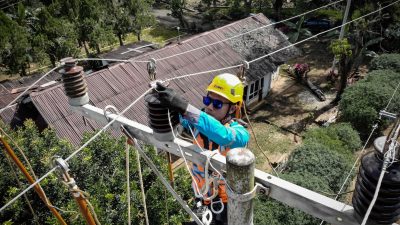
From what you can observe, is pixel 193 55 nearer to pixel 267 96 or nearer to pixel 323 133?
pixel 267 96

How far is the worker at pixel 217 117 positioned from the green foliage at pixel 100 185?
9.75 ft

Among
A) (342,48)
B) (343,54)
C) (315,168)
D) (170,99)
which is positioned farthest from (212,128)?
(343,54)

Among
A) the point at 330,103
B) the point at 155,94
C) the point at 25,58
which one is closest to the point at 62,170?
the point at 155,94

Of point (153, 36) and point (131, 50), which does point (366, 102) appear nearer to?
point (131, 50)

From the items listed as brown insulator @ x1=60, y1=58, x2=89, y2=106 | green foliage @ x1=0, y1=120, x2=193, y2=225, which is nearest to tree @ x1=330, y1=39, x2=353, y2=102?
green foliage @ x1=0, y1=120, x2=193, y2=225

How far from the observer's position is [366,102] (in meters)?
16.6

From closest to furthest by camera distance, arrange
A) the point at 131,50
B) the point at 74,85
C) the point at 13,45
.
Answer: the point at 74,85 → the point at 13,45 → the point at 131,50

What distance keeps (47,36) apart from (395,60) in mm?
23479

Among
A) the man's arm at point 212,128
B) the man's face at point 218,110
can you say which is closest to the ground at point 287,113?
the man's face at point 218,110

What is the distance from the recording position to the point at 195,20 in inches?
1480

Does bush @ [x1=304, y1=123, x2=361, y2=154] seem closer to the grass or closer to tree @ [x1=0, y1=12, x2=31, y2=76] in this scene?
tree @ [x1=0, y1=12, x2=31, y2=76]

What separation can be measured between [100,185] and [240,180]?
20.7 feet

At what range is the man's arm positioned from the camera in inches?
133

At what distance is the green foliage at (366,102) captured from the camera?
649 inches
